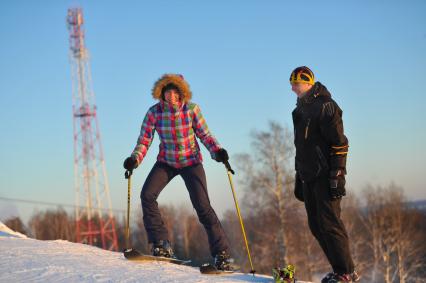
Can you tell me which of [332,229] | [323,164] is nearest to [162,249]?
[332,229]

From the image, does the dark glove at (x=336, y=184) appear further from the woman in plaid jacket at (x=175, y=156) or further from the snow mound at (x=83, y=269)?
the woman in plaid jacket at (x=175, y=156)

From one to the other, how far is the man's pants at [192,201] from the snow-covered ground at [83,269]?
22.3 inches

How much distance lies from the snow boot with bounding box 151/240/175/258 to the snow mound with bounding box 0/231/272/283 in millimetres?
397

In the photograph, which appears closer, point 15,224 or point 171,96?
point 171,96

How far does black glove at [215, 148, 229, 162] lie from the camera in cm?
576

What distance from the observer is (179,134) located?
5.92 metres

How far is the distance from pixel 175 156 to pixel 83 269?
5.75 feet

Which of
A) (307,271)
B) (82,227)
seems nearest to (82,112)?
(82,227)

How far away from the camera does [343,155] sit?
443 cm

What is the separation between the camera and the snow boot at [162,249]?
5875mm

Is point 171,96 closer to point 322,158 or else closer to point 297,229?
point 322,158

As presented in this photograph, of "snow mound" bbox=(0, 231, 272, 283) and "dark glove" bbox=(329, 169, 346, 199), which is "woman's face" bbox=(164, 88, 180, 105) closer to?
"snow mound" bbox=(0, 231, 272, 283)

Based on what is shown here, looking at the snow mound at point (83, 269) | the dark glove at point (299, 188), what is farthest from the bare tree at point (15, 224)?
the dark glove at point (299, 188)

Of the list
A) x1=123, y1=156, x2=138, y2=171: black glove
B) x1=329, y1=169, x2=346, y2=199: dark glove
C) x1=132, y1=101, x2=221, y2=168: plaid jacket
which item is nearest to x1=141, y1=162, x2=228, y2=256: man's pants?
x1=132, y1=101, x2=221, y2=168: plaid jacket
